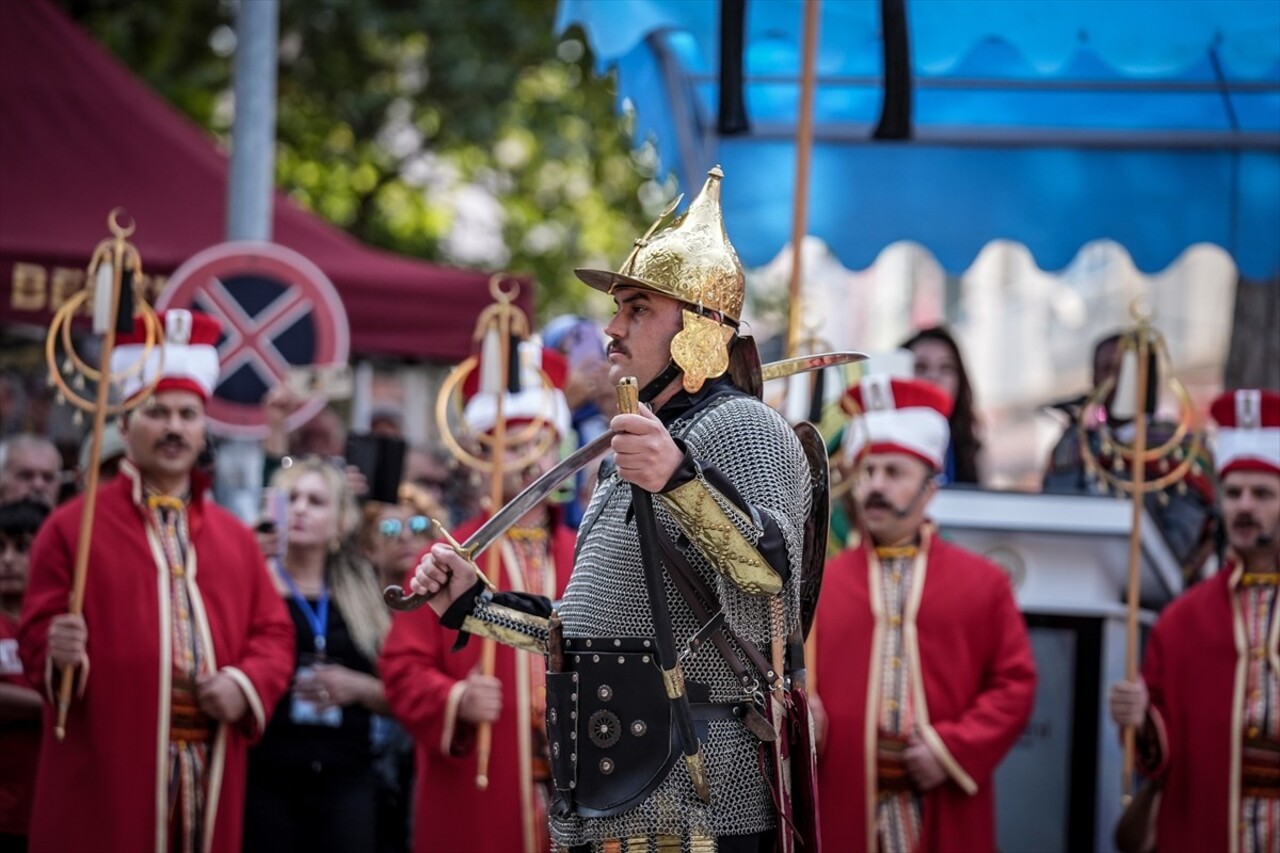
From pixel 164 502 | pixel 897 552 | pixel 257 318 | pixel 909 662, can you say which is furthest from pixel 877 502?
pixel 257 318

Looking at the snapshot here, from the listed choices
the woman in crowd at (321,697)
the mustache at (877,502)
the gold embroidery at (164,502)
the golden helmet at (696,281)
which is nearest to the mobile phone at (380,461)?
the woman in crowd at (321,697)

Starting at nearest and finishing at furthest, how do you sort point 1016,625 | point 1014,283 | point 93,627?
point 93,627 → point 1016,625 → point 1014,283

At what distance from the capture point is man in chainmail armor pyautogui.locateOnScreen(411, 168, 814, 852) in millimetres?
3959

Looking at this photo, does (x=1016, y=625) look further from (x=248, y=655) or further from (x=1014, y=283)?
(x=1014, y=283)

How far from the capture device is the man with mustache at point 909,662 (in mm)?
6105

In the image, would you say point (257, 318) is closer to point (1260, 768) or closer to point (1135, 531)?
point (1135, 531)

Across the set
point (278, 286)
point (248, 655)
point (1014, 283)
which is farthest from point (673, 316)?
point (1014, 283)

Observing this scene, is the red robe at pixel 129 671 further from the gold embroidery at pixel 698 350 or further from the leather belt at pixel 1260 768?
the leather belt at pixel 1260 768

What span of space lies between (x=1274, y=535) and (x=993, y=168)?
9.28 feet

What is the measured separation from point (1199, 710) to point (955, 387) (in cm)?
218

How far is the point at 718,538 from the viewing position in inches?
145

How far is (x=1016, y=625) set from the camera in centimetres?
629

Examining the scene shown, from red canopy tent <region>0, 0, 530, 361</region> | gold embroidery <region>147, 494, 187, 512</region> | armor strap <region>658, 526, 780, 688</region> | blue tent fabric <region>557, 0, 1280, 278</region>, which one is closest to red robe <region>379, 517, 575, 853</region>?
gold embroidery <region>147, 494, 187, 512</region>

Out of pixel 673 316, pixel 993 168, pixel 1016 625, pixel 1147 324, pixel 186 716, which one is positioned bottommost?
pixel 186 716
